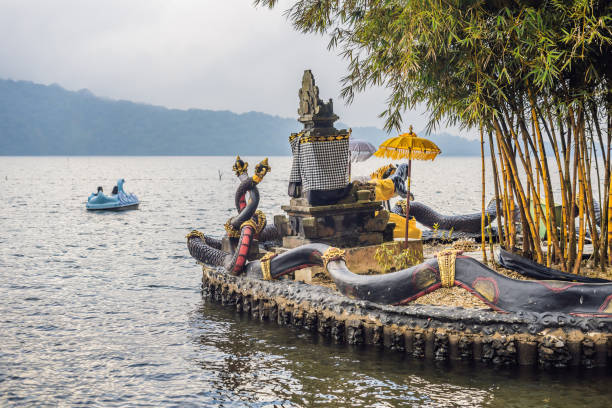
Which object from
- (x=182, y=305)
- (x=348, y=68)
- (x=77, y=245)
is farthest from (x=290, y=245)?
(x=77, y=245)

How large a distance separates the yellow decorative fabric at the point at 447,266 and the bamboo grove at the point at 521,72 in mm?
2618

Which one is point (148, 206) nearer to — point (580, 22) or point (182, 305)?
point (182, 305)

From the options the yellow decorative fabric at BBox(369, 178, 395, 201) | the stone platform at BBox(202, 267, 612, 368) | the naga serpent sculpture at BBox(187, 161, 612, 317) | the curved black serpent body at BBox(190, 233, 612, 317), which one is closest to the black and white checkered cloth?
the naga serpent sculpture at BBox(187, 161, 612, 317)

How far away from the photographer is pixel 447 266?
9922mm

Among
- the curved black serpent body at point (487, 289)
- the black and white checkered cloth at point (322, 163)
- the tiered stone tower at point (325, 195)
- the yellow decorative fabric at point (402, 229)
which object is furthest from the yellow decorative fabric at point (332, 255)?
the yellow decorative fabric at point (402, 229)

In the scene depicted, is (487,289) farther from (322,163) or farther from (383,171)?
(383,171)

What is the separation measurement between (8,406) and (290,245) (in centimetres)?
653

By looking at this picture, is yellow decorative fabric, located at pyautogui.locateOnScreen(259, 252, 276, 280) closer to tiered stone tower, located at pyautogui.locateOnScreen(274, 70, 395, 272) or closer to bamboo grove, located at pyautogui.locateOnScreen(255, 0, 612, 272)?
tiered stone tower, located at pyautogui.locateOnScreen(274, 70, 395, 272)

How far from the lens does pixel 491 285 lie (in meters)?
9.66

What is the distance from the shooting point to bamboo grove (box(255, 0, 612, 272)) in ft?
34.0

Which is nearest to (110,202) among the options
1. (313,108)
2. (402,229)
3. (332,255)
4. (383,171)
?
(383,171)

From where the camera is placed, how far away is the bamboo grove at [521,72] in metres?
10.4

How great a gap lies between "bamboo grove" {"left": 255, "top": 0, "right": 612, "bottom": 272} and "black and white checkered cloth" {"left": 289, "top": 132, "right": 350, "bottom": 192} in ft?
6.27

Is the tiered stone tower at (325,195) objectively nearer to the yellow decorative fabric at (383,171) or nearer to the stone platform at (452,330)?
the stone platform at (452,330)
